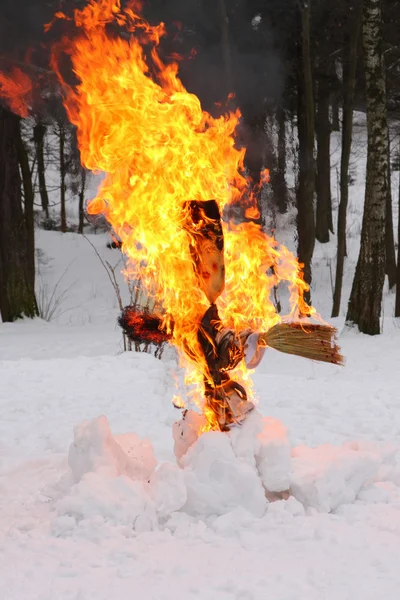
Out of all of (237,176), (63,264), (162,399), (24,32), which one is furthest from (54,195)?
(237,176)

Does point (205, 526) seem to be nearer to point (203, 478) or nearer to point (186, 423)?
point (203, 478)

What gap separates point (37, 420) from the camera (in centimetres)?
723

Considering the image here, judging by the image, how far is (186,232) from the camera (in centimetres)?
465

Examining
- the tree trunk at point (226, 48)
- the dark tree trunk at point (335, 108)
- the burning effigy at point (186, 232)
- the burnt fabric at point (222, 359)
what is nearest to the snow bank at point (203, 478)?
the burnt fabric at point (222, 359)

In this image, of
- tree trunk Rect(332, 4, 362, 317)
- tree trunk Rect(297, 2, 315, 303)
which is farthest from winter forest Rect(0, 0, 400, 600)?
tree trunk Rect(332, 4, 362, 317)

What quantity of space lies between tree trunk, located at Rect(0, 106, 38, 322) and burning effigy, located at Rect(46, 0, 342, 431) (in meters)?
9.76

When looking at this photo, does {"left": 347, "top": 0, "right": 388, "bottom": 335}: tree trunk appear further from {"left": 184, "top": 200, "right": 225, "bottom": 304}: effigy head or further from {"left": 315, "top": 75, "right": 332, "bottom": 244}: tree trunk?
{"left": 315, "top": 75, "right": 332, "bottom": 244}: tree trunk

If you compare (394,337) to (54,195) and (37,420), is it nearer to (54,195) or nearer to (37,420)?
(37,420)

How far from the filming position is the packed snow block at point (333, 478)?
4.38m

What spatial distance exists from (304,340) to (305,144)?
11852mm

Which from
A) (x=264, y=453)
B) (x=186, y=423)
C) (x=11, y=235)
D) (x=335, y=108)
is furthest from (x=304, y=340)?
(x=335, y=108)

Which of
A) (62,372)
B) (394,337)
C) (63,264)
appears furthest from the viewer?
(63,264)

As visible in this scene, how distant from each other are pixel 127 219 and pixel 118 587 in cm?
240

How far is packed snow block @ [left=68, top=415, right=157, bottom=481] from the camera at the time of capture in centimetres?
446
